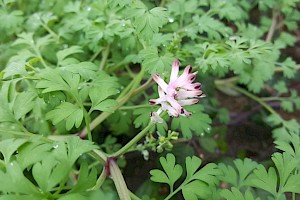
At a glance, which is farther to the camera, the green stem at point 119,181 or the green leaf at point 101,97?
the green leaf at point 101,97

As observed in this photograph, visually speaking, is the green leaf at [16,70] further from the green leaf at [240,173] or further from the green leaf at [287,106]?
the green leaf at [287,106]

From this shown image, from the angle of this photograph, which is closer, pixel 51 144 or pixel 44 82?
pixel 51 144

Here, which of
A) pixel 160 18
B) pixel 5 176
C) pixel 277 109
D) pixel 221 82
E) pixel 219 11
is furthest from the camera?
pixel 277 109

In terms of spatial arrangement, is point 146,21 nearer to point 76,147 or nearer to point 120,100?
point 120,100

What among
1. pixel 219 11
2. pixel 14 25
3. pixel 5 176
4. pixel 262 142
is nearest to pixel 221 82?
pixel 262 142

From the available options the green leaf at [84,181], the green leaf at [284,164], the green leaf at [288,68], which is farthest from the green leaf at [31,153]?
the green leaf at [288,68]

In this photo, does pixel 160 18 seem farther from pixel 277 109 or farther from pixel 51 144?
pixel 277 109
